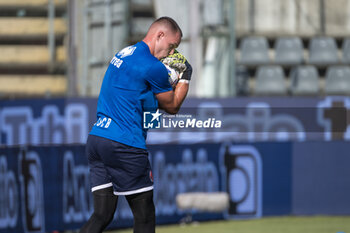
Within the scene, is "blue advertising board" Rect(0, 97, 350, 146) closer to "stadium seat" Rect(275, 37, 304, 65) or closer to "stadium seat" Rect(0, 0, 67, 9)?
"stadium seat" Rect(275, 37, 304, 65)

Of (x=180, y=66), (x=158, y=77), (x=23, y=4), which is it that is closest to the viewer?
(x=158, y=77)

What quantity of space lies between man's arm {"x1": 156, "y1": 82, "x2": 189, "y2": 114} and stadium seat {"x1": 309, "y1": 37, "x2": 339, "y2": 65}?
1375cm

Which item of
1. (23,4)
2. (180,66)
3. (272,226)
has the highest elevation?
(23,4)

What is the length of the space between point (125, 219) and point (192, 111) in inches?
160

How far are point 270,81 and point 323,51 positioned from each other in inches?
74.8

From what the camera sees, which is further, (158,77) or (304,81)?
(304,81)

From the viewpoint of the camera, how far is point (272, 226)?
1073cm

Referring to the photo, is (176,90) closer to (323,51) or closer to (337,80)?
(337,80)

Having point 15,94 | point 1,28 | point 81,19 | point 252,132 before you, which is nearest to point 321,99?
point 252,132

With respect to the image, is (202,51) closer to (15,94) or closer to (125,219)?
(15,94)

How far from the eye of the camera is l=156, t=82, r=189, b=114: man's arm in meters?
4.62

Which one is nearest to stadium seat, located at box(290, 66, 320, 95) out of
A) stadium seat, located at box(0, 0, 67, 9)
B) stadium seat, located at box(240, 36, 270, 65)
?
stadium seat, located at box(240, 36, 270, 65)

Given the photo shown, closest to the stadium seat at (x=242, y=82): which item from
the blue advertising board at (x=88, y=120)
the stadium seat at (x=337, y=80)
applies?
the stadium seat at (x=337, y=80)

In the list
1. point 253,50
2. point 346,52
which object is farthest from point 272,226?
point 346,52
